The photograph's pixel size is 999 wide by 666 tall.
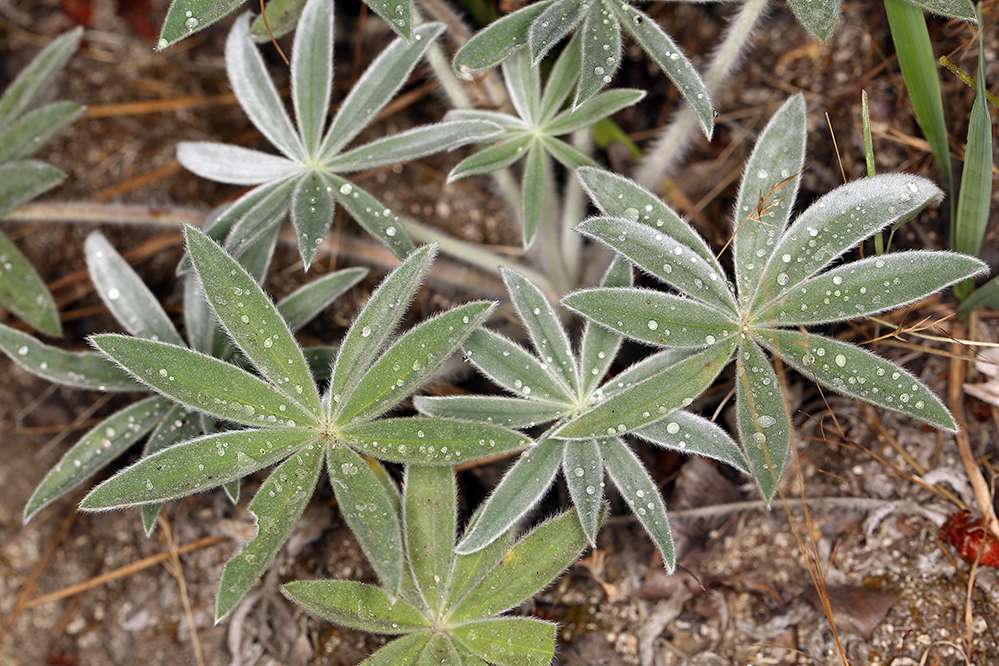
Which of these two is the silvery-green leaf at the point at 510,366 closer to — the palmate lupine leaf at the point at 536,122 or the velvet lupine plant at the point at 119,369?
the palmate lupine leaf at the point at 536,122

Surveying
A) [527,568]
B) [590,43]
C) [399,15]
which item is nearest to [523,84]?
[590,43]

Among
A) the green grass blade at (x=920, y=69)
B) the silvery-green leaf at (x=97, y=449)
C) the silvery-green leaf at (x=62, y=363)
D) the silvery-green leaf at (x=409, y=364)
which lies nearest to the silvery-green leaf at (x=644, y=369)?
the silvery-green leaf at (x=409, y=364)

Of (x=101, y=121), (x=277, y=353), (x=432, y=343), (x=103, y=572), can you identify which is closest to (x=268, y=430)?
(x=277, y=353)

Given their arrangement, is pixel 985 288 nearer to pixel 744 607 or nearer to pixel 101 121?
pixel 744 607

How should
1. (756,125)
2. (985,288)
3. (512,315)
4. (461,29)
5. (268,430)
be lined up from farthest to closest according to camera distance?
(756,125), (512,315), (461,29), (985,288), (268,430)

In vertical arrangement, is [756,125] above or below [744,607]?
above

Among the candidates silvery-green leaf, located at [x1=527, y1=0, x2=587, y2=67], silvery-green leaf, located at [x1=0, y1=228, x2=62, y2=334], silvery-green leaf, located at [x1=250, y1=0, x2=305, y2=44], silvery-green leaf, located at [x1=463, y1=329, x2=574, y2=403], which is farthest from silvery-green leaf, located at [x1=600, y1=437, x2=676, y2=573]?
silvery-green leaf, located at [x1=0, y1=228, x2=62, y2=334]
